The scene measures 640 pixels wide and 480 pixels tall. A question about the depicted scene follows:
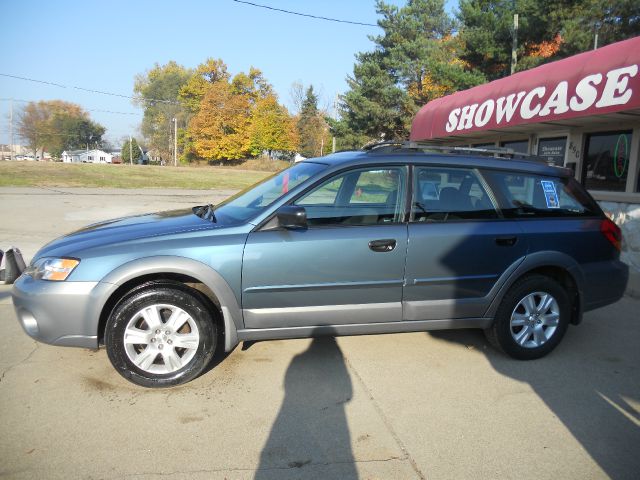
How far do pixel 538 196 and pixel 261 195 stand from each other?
7.83 ft

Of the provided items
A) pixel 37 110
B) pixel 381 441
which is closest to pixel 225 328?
pixel 381 441

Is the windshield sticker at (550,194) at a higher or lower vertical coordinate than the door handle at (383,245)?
higher

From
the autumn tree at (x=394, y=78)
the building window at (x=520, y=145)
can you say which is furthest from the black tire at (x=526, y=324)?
the autumn tree at (x=394, y=78)

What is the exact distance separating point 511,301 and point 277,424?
216 cm

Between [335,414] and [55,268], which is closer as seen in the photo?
[335,414]

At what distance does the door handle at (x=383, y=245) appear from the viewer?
3.44m

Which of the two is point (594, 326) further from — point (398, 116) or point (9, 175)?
point (9, 175)

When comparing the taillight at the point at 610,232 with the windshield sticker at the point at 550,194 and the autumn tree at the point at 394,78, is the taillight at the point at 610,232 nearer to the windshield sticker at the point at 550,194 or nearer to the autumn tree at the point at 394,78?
the windshield sticker at the point at 550,194

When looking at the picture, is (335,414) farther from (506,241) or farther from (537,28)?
(537,28)

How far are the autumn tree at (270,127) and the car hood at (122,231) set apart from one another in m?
59.7

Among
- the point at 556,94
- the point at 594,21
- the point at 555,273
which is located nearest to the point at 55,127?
the point at 594,21

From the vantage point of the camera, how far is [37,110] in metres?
96.1

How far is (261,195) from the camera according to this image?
387 centimetres

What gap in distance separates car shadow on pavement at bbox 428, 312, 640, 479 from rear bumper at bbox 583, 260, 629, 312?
487 millimetres
